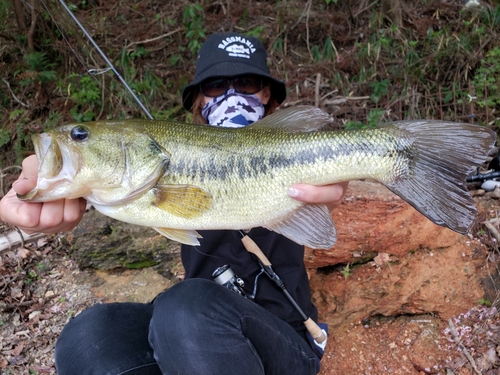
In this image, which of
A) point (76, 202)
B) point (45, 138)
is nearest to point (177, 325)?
point (76, 202)

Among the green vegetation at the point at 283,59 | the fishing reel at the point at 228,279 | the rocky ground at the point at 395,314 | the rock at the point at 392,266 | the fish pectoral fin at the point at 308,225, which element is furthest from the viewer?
the green vegetation at the point at 283,59

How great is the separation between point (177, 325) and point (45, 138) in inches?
39.8

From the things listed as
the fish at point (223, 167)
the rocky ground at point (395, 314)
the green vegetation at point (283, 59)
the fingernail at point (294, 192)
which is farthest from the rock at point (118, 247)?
the green vegetation at point (283, 59)

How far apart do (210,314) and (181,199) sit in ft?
1.91

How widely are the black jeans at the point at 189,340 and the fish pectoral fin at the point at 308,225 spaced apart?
1.47 feet

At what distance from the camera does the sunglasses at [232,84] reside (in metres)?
2.68

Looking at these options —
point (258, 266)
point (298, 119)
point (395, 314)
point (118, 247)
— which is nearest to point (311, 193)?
point (298, 119)

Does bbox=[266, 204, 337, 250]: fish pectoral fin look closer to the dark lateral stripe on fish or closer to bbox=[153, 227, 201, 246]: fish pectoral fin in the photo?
the dark lateral stripe on fish

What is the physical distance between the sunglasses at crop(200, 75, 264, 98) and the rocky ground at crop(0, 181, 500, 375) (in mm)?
1215

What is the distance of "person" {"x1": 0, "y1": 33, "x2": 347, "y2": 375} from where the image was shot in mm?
1890

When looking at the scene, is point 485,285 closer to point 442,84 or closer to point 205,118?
point 205,118

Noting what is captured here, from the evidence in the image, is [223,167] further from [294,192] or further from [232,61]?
[232,61]

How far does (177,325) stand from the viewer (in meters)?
1.95

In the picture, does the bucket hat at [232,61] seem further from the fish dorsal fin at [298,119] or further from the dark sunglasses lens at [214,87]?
the fish dorsal fin at [298,119]
